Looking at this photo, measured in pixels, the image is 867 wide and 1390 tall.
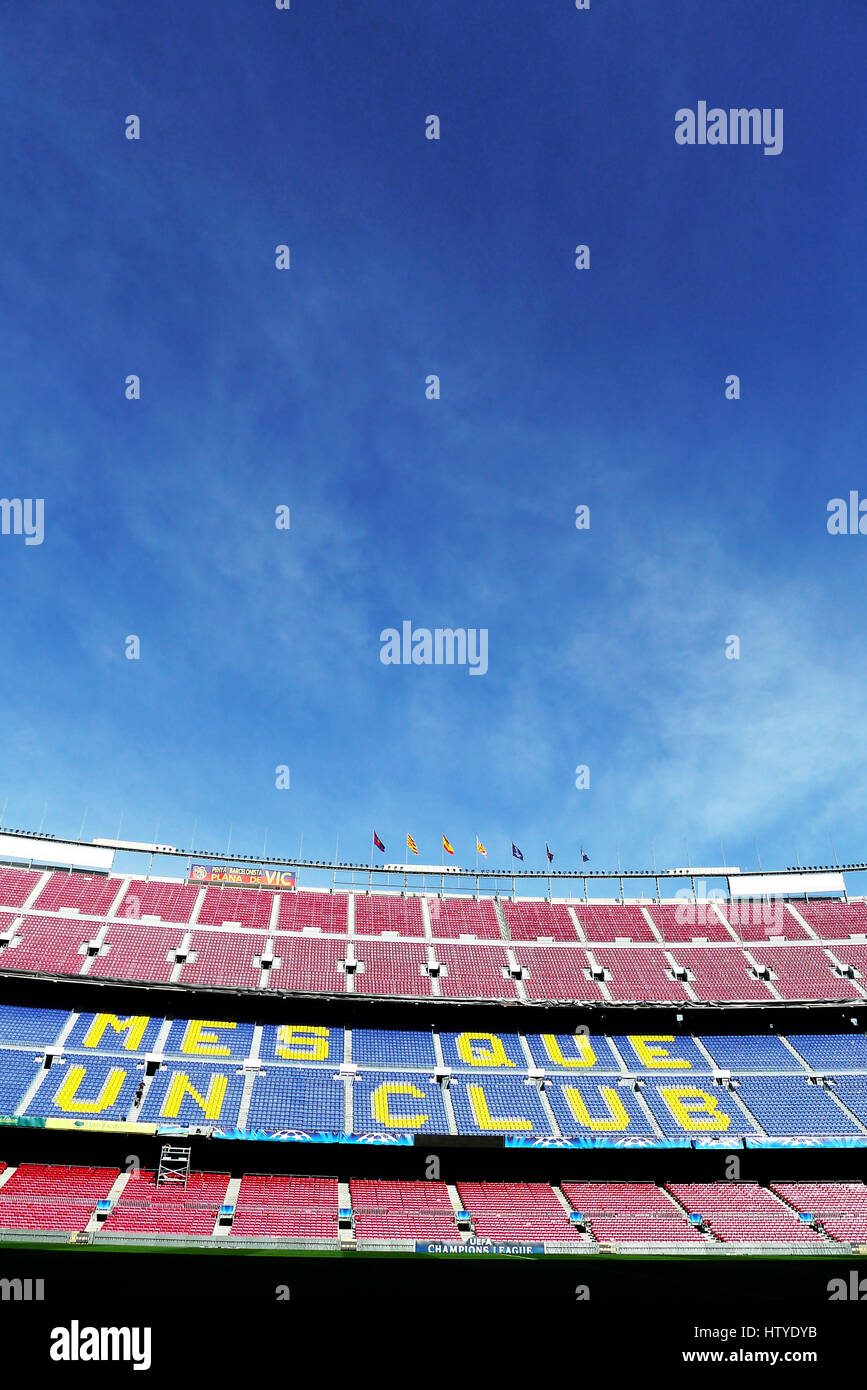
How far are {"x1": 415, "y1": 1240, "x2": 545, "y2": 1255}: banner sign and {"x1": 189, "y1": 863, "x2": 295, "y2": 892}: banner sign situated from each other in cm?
3765

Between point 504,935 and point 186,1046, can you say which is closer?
point 186,1046

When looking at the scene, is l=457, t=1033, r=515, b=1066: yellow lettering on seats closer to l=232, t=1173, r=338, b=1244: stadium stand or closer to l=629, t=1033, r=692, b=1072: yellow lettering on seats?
l=629, t=1033, r=692, b=1072: yellow lettering on seats

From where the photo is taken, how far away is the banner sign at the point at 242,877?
69812 mm

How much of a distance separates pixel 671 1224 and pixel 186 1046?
32.4m

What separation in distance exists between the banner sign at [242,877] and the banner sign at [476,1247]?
3765 cm

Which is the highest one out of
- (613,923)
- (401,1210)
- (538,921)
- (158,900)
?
(158,900)

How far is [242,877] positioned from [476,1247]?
134 feet

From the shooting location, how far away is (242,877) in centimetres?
7038

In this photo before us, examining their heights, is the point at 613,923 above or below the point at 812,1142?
above

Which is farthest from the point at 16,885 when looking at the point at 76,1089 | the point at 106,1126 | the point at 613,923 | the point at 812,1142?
the point at 812,1142

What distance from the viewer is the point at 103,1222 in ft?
124

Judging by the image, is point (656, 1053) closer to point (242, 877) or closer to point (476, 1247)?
point (476, 1247)

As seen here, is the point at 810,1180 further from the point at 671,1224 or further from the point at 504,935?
the point at 504,935
